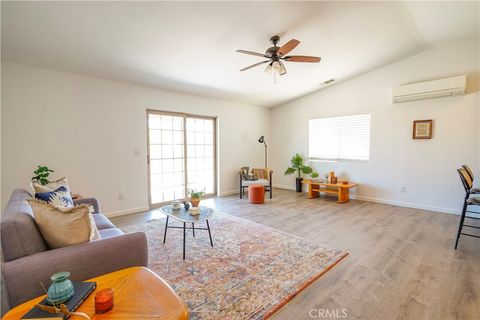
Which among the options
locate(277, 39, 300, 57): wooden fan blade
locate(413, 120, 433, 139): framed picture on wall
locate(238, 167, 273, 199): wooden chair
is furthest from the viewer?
locate(238, 167, 273, 199): wooden chair

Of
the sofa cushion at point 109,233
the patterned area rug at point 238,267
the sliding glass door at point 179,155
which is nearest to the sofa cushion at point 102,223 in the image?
the sofa cushion at point 109,233

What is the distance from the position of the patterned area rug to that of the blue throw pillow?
1065 mm

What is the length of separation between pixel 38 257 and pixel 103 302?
2.32ft

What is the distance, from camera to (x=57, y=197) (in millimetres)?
2191

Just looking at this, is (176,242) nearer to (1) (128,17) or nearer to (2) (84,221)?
(2) (84,221)

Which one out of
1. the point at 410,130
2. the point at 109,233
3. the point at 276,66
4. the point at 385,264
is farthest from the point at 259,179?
the point at 109,233

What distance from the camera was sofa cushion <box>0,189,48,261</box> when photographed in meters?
1.30

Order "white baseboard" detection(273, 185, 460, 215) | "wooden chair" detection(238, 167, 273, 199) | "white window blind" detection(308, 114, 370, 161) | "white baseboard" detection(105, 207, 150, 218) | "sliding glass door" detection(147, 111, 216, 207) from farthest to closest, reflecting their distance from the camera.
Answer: "wooden chair" detection(238, 167, 273, 199)
"white window blind" detection(308, 114, 370, 161)
"sliding glass door" detection(147, 111, 216, 207)
"white baseboard" detection(273, 185, 460, 215)
"white baseboard" detection(105, 207, 150, 218)

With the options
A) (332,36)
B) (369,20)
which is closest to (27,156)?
(332,36)

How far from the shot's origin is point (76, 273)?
4.62 feet

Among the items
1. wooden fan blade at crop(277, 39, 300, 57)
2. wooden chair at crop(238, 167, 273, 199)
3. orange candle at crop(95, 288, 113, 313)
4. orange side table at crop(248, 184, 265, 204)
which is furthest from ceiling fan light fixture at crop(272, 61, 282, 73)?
orange candle at crop(95, 288, 113, 313)

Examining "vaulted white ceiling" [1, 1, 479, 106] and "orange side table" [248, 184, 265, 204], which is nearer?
"vaulted white ceiling" [1, 1, 479, 106]

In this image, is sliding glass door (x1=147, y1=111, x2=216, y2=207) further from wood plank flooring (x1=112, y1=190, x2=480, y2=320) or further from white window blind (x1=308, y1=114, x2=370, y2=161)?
white window blind (x1=308, y1=114, x2=370, y2=161)

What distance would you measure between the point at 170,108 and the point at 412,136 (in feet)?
16.5
